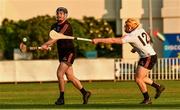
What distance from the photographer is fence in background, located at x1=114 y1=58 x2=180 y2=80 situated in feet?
109

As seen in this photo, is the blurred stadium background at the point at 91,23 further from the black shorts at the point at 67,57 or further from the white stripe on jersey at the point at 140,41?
the white stripe on jersey at the point at 140,41

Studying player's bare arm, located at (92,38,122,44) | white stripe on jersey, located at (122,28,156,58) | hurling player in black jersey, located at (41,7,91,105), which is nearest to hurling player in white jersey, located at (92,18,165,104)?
white stripe on jersey, located at (122,28,156,58)

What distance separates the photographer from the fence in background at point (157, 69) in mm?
33219

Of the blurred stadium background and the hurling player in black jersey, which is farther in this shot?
the blurred stadium background

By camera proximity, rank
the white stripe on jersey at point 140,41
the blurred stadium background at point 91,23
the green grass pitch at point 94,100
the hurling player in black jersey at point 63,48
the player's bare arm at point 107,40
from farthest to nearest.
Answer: the blurred stadium background at point 91,23, the hurling player in black jersey at point 63,48, the white stripe on jersey at point 140,41, the player's bare arm at point 107,40, the green grass pitch at point 94,100

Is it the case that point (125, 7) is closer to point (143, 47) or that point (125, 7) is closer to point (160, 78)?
point (160, 78)

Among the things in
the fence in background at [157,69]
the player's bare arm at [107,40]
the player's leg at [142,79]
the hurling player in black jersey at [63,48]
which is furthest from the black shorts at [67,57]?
the fence in background at [157,69]

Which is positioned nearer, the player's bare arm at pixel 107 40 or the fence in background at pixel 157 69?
the player's bare arm at pixel 107 40

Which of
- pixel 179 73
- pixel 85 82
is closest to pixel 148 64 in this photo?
pixel 85 82

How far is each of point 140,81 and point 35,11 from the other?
31.9 meters

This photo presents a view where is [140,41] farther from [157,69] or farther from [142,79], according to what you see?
[157,69]

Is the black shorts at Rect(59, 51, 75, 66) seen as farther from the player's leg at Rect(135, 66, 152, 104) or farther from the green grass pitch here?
the player's leg at Rect(135, 66, 152, 104)

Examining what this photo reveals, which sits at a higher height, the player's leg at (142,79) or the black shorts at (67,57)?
the black shorts at (67,57)

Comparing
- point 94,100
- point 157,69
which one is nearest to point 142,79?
point 94,100
